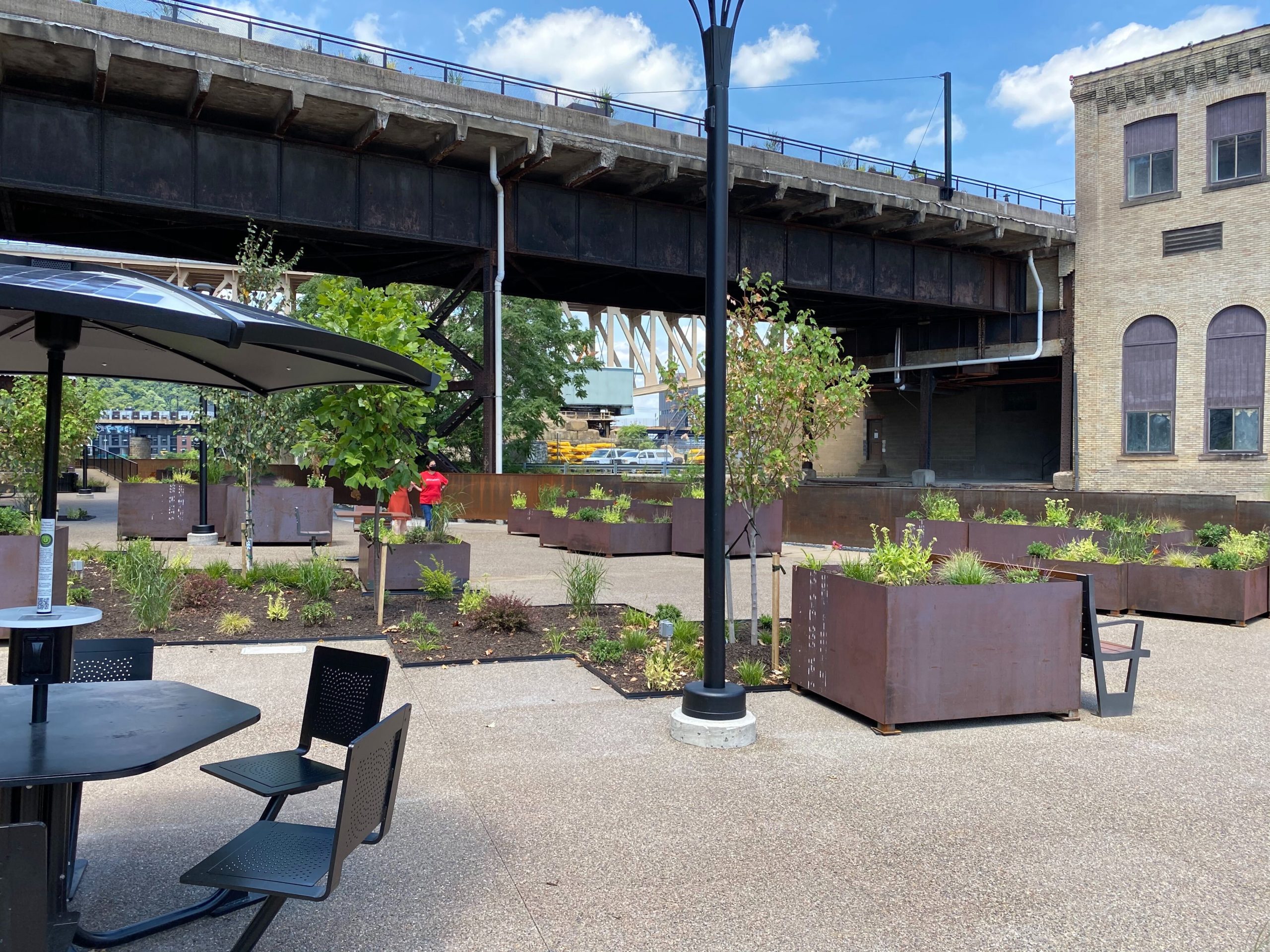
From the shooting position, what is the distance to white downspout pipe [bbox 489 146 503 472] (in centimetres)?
2527

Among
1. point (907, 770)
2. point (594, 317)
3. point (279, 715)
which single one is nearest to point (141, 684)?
point (279, 715)

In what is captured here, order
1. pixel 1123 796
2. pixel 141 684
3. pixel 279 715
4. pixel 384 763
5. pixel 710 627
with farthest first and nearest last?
pixel 279 715 → pixel 710 627 → pixel 1123 796 → pixel 141 684 → pixel 384 763

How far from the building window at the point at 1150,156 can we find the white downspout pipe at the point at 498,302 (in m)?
20.6

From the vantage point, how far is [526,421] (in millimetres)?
37750

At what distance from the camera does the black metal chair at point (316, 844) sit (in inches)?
124

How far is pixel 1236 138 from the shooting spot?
95.3 ft

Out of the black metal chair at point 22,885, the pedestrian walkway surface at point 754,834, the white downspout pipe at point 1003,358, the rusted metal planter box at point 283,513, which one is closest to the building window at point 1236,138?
the white downspout pipe at point 1003,358

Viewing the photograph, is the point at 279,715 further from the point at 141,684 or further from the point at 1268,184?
the point at 1268,184

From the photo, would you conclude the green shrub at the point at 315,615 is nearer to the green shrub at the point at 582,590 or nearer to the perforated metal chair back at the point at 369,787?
the green shrub at the point at 582,590

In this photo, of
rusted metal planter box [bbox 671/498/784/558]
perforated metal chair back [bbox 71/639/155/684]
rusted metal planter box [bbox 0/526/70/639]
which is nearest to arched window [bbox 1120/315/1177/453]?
rusted metal planter box [bbox 671/498/784/558]

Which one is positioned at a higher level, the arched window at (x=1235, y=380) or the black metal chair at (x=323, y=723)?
the arched window at (x=1235, y=380)

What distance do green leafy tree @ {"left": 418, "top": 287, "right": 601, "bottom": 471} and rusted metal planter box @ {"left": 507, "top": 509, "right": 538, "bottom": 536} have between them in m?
11.5

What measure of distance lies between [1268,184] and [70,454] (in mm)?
32753

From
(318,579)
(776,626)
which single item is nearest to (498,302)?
(318,579)
